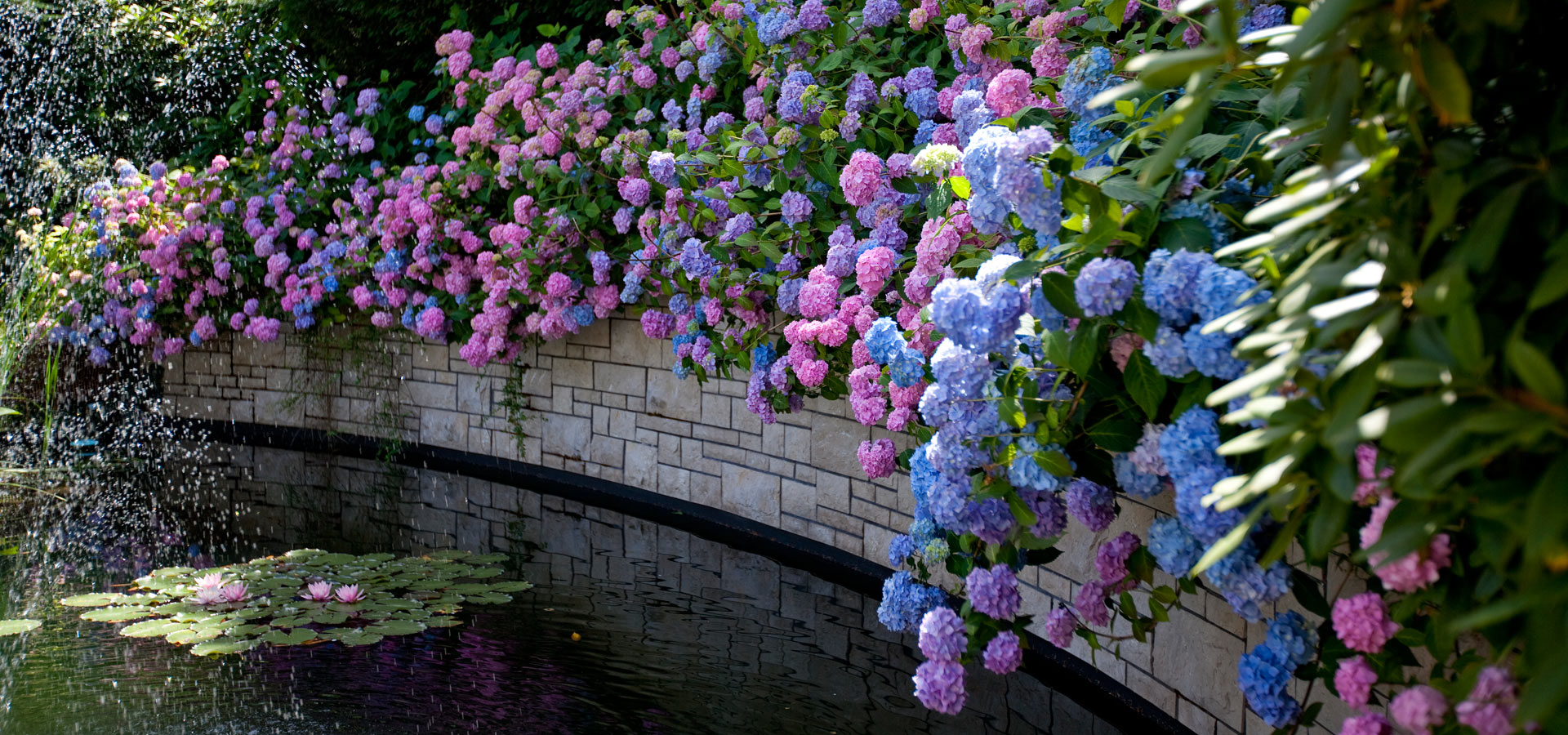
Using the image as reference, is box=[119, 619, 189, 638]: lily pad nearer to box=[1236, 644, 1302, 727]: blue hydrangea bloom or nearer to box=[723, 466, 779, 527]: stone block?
box=[723, 466, 779, 527]: stone block

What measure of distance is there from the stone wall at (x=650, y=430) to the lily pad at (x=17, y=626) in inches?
99.5

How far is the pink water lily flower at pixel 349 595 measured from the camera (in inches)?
160

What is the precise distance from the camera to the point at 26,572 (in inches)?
183

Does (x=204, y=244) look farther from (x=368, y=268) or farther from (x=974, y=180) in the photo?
(x=974, y=180)

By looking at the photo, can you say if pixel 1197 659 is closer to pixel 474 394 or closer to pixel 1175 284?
pixel 1175 284

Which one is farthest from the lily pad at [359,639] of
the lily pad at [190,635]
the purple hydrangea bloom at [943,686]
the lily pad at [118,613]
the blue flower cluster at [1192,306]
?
the blue flower cluster at [1192,306]

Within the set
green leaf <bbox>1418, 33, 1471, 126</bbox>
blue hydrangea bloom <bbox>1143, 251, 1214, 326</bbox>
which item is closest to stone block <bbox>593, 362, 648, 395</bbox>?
blue hydrangea bloom <bbox>1143, 251, 1214, 326</bbox>

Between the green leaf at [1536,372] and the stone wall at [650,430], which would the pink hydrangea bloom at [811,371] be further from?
the green leaf at [1536,372]

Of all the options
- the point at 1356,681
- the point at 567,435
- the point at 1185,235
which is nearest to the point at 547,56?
the point at 567,435

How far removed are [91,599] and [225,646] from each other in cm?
97

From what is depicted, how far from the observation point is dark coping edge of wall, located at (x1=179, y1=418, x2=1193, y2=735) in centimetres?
322

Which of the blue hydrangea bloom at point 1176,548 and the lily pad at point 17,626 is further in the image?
the lily pad at point 17,626

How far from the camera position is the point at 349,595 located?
4.06 m

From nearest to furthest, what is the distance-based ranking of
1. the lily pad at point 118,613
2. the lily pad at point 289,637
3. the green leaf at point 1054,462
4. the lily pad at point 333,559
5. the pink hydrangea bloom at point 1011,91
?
the green leaf at point 1054,462 < the pink hydrangea bloom at point 1011,91 < the lily pad at point 289,637 < the lily pad at point 118,613 < the lily pad at point 333,559
